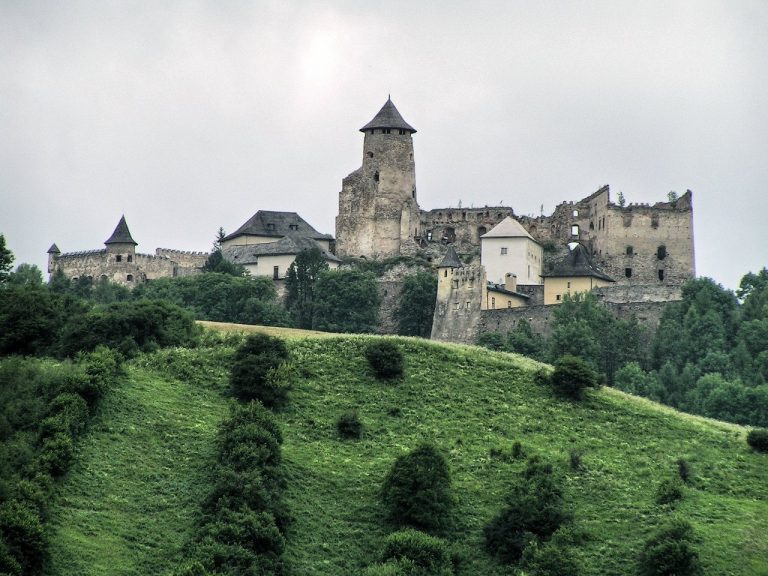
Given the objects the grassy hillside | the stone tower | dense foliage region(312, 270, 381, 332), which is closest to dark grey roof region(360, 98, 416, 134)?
the stone tower

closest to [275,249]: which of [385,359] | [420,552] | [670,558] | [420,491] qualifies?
[385,359]

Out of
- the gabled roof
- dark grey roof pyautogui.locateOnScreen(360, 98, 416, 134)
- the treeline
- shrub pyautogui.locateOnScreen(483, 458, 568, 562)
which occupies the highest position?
dark grey roof pyautogui.locateOnScreen(360, 98, 416, 134)

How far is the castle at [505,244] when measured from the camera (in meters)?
113

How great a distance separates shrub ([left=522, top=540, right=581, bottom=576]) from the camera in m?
58.2

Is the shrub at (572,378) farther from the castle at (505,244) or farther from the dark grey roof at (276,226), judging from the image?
the dark grey roof at (276,226)

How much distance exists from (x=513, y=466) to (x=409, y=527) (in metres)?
7.53

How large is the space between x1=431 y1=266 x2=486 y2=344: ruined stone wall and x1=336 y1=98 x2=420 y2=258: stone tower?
41.1 ft

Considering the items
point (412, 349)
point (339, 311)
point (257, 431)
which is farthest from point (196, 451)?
point (339, 311)

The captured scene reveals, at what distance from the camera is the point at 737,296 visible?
114500 mm

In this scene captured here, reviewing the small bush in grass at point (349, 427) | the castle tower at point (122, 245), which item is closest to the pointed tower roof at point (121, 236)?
the castle tower at point (122, 245)

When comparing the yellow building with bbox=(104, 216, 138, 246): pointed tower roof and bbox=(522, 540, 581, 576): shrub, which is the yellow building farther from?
bbox=(522, 540, 581, 576): shrub

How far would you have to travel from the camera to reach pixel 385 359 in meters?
77.4

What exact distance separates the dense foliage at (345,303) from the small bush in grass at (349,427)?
42.8 metres

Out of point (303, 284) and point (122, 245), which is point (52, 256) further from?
point (303, 284)
